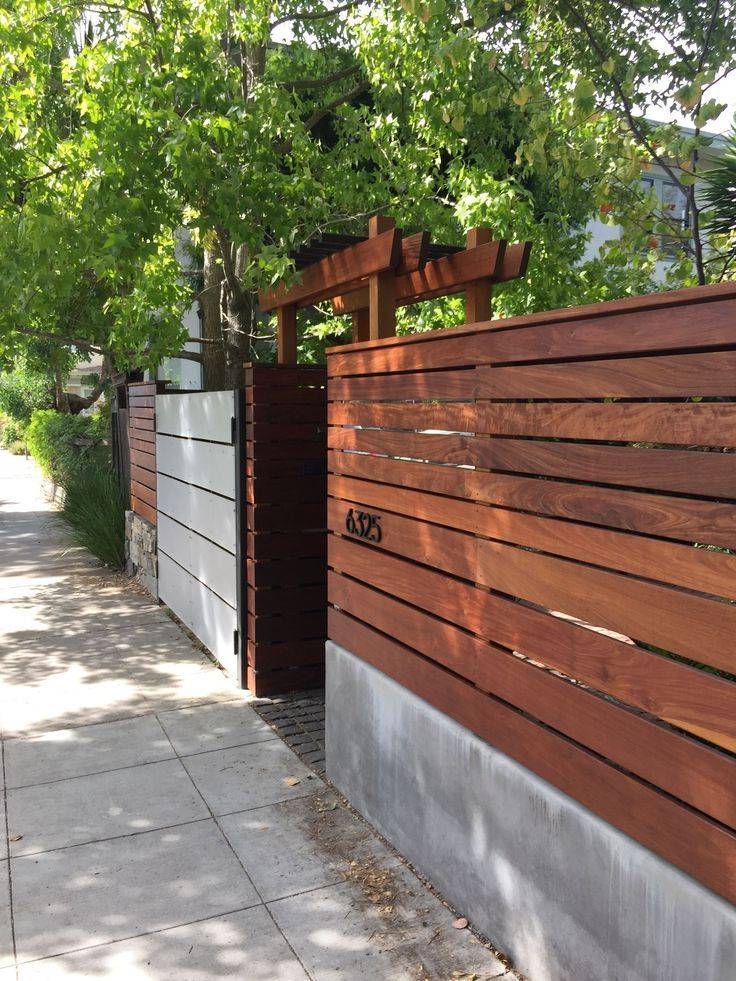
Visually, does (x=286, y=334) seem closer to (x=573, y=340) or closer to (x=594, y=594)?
(x=573, y=340)

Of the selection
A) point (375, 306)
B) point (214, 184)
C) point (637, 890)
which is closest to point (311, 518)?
point (375, 306)

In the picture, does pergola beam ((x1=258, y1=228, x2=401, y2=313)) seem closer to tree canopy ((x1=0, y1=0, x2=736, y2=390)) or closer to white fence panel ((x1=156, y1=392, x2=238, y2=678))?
tree canopy ((x1=0, y1=0, x2=736, y2=390))

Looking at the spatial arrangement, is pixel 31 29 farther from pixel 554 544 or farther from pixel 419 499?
pixel 554 544

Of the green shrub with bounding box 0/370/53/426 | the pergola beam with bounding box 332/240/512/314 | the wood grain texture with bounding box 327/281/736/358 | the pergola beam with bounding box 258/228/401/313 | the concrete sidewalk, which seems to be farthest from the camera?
the green shrub with bounding box 0/370/53/426

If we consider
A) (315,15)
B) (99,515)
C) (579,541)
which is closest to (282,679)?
(579,541)

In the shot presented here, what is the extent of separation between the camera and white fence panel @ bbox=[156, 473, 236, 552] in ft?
21.1

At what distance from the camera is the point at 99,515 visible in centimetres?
1077

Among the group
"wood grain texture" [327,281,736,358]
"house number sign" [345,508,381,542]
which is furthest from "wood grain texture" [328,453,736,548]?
"wood grain texture" [327,281,736,358]

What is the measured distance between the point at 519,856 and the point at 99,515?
28.5ft

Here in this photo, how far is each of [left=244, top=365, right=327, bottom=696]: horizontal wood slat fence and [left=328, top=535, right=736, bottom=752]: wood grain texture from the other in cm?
197

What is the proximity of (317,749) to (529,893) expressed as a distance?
92.1 inches

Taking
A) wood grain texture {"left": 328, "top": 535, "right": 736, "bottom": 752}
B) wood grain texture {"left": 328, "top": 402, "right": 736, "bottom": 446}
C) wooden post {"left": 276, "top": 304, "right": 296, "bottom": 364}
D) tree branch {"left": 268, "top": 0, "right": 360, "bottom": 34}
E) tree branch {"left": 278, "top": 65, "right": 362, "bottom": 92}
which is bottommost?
wood grain texture {"left": 328, "top": 535, "right": 736, "bottom": 752}

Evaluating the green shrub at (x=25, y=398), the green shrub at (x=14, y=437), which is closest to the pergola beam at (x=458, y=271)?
Result: the green shrub at (x=25, y=398)

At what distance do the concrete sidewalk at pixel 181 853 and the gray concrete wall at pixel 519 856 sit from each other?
158mm
